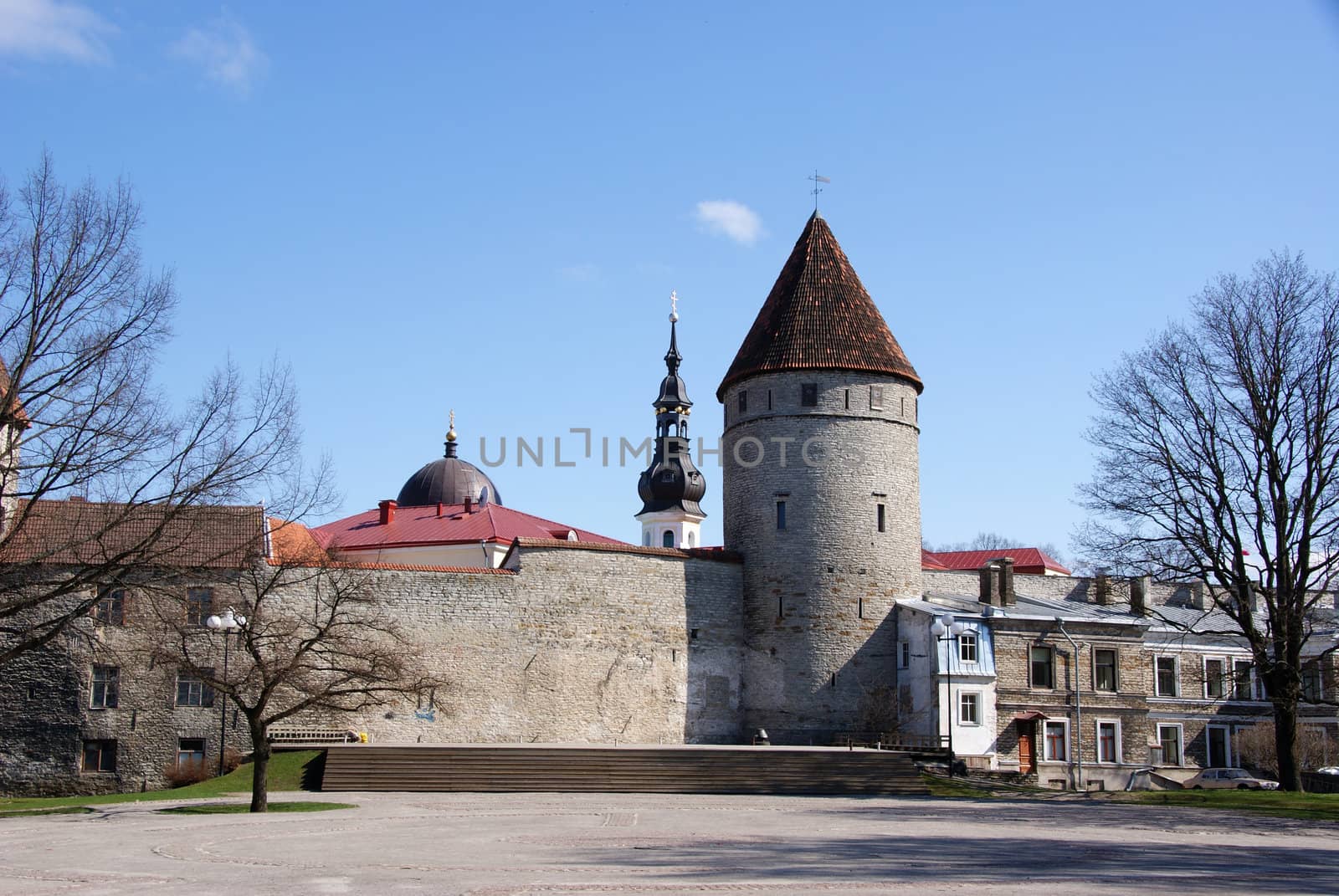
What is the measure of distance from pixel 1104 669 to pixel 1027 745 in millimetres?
3315

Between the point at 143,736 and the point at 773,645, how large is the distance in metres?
16.0

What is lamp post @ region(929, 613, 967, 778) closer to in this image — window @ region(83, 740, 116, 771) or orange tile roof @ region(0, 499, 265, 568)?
orange tile roof @ region(0, 499, 265, 568)

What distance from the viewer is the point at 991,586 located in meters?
39.7

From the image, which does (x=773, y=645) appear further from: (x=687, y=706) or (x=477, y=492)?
(x=477, y=492)

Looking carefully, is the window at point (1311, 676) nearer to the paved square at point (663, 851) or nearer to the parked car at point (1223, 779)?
the parked car at point (1223, 779)

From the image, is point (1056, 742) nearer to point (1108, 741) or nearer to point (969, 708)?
point (1108, 741)

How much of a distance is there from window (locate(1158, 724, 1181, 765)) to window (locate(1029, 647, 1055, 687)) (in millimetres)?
5929

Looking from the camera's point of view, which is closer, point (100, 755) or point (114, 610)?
point (100, 755)

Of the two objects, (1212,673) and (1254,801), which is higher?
(1212,673)

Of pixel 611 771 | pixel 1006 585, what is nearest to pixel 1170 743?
pixel 1006 585

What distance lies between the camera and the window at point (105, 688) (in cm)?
3173

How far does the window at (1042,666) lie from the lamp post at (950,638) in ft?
8.56

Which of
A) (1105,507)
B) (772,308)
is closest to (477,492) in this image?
(772,308)

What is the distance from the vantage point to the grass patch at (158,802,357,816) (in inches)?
877
